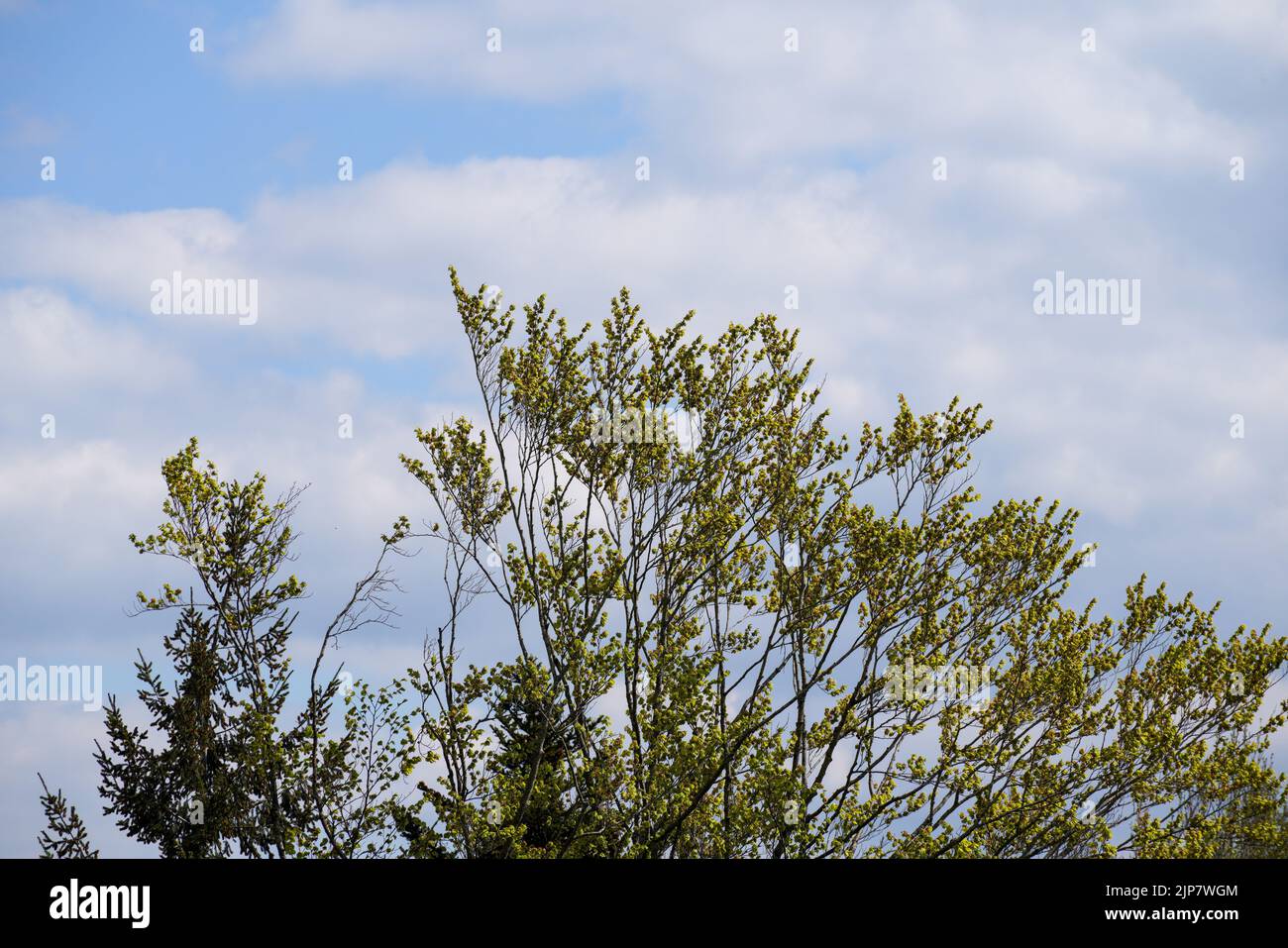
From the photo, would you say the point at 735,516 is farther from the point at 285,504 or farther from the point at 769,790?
the point at 285,504

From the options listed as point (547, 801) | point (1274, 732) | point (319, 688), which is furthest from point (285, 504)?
point (1274, 732)

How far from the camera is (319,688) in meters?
13.6

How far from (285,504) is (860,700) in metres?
6.91

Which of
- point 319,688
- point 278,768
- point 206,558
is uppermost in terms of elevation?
point 206,558
